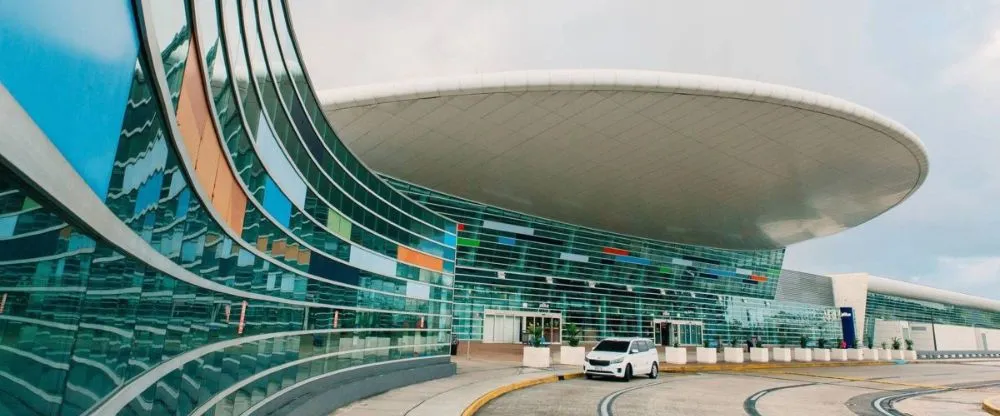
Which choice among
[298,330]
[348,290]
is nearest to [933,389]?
[348,290]

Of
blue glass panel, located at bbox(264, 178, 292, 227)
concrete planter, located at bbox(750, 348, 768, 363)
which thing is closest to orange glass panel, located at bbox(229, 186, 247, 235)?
blue glass panel, located at bbox(264, 178, 292, 227)

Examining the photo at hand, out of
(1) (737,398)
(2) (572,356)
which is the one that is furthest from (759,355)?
(1) (737,398)

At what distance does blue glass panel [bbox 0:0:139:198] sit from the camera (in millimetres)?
1999

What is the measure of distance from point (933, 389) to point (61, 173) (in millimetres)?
27315

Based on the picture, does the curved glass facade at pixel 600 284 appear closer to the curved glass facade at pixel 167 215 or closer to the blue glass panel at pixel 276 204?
the curved glass facade at pixel 167 215

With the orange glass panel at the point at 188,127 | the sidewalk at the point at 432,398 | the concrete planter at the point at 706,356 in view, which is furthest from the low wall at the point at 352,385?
the concrete planter at the point at 706,356

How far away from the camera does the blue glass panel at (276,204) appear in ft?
27.3

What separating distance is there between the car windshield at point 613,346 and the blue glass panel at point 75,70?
2117cm

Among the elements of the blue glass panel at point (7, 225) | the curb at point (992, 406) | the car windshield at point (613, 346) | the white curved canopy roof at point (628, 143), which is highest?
the white curved canopy roof at point (628, 143)

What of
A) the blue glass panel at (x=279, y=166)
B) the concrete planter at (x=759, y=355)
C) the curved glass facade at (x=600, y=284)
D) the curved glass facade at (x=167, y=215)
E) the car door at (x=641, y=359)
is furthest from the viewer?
the curved glass facade at (x=600, y=284)

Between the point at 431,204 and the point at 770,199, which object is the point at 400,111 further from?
the point at 770,199

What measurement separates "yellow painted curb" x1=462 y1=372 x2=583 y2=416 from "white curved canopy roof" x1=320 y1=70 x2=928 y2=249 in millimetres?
12016

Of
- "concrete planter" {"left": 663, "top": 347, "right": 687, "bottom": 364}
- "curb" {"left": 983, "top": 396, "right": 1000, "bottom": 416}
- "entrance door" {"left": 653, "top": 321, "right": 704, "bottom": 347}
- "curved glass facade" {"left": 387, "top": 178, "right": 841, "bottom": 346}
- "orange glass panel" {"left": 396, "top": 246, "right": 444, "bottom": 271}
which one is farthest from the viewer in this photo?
"entrance door" {"left": 653, "top": 321, "right": 704, "bottom": 347}

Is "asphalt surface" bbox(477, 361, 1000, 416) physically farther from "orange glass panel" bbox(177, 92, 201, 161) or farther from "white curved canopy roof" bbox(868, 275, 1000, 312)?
"white curved canopy roof" bbox(868, 275, 1000, 312)
